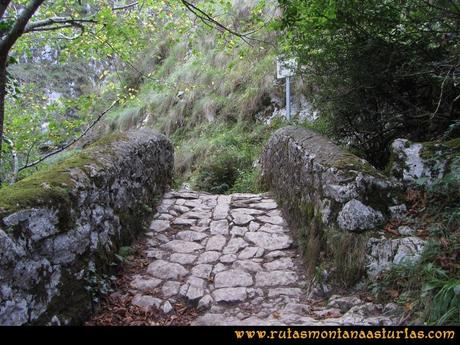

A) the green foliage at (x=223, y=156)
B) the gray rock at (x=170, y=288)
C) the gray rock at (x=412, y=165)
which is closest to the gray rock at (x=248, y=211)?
the green foliage at (x=223, y=156)

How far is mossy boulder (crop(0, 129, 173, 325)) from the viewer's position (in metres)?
2.62

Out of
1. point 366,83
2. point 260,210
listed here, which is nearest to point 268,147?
point 260,210

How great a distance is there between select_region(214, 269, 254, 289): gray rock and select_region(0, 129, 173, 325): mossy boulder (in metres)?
1.19

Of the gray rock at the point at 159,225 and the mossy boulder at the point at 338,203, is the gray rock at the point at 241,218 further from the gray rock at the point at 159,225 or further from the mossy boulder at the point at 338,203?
the gray rock at the point at 159,225

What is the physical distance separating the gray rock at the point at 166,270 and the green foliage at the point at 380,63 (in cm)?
311

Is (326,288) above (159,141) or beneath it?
beneath

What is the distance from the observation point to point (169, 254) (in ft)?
16.7

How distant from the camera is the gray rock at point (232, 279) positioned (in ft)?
14.1

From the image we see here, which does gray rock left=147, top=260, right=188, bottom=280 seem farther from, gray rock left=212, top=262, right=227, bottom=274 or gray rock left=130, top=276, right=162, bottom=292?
gray rock left=212, top=262, right=227, bottom=274

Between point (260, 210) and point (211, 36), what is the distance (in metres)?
11.3

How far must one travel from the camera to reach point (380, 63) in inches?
193

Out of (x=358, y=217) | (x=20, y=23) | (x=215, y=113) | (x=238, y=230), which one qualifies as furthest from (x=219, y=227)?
(x=215, y=113)
